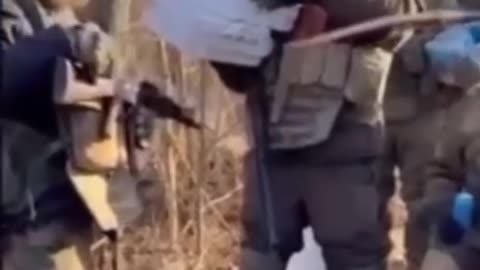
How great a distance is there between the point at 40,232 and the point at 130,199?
0.71 feet

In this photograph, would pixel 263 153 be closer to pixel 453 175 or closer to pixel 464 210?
pixel 453 175

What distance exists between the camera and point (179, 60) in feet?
16.5

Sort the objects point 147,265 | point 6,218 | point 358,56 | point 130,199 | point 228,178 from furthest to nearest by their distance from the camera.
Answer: point 228,178 → point 147,265 → point 358,56 → point 130,199 → point 6,218

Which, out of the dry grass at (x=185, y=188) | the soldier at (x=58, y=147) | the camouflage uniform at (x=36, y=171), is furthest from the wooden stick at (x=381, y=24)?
the dry grass at (x=185, y=188)

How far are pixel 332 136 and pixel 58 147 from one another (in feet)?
2.56

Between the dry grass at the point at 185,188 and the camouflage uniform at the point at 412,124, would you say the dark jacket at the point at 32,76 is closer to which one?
the camouflage uniform at the point at 412,124

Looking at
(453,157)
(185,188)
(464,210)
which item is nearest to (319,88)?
(453,157)

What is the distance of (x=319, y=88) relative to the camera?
3379 mm

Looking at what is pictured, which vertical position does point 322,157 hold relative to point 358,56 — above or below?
below

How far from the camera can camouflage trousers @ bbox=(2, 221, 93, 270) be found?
2789mm

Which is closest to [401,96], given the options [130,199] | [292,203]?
[292,203]

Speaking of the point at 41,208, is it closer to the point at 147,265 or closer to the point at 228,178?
the point at 147,265

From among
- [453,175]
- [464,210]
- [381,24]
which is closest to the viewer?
[464,210]

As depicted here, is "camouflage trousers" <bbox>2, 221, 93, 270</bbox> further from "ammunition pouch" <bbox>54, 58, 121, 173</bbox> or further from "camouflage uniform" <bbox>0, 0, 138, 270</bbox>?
"ammunition pouch" <bbox>54, 58, 121, 173</bbox>
